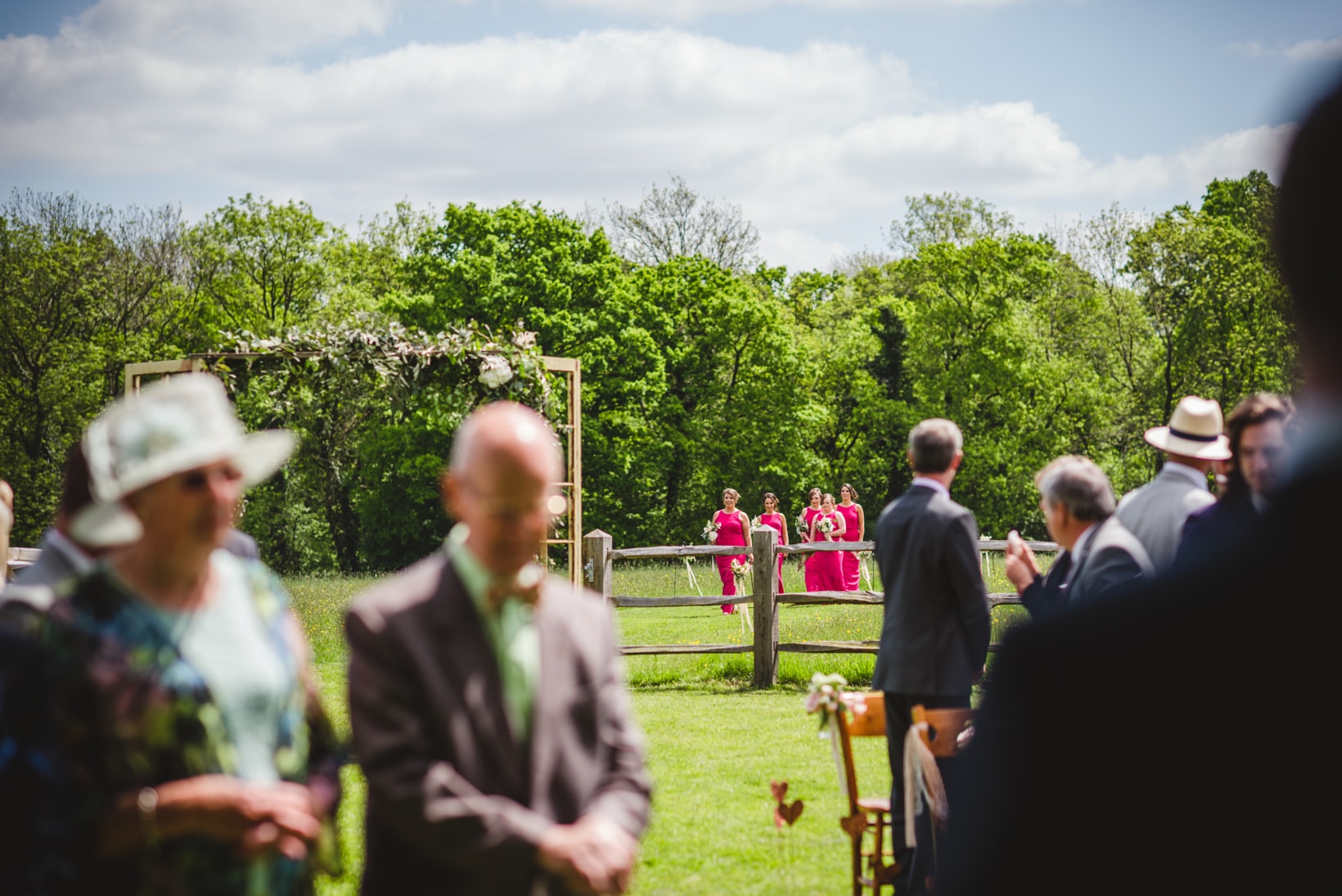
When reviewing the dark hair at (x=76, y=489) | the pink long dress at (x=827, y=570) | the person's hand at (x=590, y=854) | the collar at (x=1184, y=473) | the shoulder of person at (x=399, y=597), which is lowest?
the pink long dress at (x=827, y=570)

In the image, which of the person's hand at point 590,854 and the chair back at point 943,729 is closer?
the person's hand at point 590,854

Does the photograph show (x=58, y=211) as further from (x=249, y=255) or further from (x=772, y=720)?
(x=772, y=720)

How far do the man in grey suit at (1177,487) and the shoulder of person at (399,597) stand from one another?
3.91 m

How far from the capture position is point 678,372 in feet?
154

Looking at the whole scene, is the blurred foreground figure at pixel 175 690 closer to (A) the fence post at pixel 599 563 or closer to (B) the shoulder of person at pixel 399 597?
(B) the shoulder of person at pixel 399 597

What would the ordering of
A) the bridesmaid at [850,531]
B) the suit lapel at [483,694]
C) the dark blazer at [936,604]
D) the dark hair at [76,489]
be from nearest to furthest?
the suit lapel at [483,694]
the dark hair at [76,489]
the dark blazer at [936,604]
the bridesmaid at [850,531]

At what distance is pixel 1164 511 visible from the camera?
5.86m

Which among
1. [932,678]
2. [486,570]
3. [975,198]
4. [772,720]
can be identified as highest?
[975,198]

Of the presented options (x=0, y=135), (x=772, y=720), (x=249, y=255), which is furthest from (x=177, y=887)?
(x=0, y=135)

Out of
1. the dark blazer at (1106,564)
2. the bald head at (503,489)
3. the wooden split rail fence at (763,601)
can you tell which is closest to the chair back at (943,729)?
the dark blazer at (1106,564)

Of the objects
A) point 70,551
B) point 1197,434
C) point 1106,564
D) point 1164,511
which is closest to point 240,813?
point 70,551

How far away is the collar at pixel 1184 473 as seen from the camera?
5980mm

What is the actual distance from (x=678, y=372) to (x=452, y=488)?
4386 centimetres

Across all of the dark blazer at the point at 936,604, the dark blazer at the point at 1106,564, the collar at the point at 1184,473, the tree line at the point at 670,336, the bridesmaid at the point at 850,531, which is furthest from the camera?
the tree line at the point at 670,336
